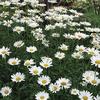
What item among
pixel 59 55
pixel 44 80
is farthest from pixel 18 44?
pixel 44 80

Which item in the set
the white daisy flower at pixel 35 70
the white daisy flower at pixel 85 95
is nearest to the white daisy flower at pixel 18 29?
the white daisy flower at pixel 35 70

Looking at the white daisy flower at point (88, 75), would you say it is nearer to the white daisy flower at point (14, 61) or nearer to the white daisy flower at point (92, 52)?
the white daisy flower at point (92, 52)

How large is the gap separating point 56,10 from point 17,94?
7.65 ft

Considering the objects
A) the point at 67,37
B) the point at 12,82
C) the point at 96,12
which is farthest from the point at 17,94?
the point at 96,12

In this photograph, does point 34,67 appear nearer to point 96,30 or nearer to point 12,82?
point 12,82

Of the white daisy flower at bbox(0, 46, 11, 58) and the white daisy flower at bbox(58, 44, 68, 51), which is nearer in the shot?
the white daisy flower at bbox(0, 46, 11, 58)

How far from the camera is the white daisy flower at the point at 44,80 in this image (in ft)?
12.1

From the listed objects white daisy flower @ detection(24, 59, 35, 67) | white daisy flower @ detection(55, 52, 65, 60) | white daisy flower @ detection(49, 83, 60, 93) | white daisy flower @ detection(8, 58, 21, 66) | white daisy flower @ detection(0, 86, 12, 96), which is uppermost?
white daisy flower @ detection(24, 59, 35, 67)

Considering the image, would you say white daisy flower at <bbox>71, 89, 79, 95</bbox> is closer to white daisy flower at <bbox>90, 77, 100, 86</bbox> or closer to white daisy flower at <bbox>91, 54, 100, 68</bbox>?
white daisy flower at <bbox>90, 77, 100, 86</bbox>

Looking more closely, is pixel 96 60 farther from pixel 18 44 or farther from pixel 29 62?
pixel 18 44

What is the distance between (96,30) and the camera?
514 cm

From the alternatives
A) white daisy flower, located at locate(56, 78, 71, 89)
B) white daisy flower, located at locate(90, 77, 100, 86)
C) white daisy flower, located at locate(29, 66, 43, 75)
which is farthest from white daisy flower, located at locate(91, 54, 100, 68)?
white daisy flower, located at locate(29, 66, 43, 75)

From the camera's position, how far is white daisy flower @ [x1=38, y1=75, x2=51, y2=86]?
146 inches

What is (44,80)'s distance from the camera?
373 centimetres
